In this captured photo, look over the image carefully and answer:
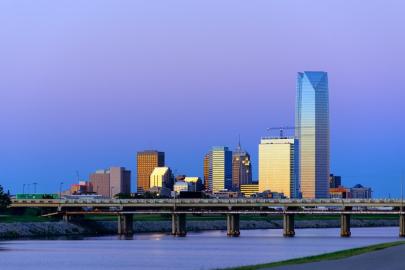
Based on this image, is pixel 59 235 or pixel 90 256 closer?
pixel 90 256

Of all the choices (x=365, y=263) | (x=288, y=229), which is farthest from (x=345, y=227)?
(x=365, y=263)

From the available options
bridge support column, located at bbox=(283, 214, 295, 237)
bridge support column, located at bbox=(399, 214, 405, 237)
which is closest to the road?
bridge support column, located at bbox=(399, 214, 405, 237)

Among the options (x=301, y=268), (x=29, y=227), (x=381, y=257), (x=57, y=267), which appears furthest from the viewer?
(x=29, y=227)

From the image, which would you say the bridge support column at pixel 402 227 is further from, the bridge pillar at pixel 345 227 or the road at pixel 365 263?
the road at pixel 365 263

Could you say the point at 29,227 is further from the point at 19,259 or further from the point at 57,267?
the point at 57,267

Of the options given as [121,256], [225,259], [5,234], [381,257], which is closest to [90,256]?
[121,256]

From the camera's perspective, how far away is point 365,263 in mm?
75938

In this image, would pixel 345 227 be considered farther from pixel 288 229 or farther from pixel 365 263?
pixel 365 263

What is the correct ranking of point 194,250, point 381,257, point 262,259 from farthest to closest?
point 194,250 → point 262,259 → point 381,257

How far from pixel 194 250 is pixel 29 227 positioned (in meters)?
66.7

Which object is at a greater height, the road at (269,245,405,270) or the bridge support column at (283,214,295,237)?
the road at (269,245,405,270)

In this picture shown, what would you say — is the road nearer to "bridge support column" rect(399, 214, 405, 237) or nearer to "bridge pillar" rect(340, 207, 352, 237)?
"bridge support column" rect(399, 214, 405, 237)

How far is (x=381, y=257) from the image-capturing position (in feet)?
277

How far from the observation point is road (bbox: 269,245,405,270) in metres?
71.6
